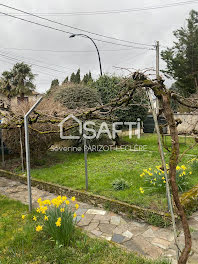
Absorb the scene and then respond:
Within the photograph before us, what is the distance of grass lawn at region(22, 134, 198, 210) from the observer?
4145mm

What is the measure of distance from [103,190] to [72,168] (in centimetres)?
252

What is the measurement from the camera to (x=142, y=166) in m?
6.70

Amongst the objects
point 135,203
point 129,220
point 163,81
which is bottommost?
point 129,220

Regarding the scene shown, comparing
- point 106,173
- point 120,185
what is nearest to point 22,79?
point 106,173

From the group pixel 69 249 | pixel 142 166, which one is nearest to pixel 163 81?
pixel 69 249

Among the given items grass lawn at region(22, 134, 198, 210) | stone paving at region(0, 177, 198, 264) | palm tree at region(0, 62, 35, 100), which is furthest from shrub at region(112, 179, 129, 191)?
palm tree at region(0, 62, 35, 100)

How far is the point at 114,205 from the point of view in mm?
4043

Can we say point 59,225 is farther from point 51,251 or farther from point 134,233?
point 134,233

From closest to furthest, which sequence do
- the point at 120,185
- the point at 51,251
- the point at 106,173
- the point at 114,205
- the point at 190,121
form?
the point at 51,251, the point at 114,205, the point at 120,185, the point at 106,173, the point at 190,121

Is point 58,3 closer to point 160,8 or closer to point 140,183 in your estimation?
point 160,8

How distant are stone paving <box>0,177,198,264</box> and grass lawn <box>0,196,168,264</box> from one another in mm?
289

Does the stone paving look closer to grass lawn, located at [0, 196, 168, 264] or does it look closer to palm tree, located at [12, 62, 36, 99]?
grass lawn, located at [0, 196, 168, 264]

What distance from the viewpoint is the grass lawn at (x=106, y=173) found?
13.6 ft

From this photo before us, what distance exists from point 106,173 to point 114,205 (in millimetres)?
2082
